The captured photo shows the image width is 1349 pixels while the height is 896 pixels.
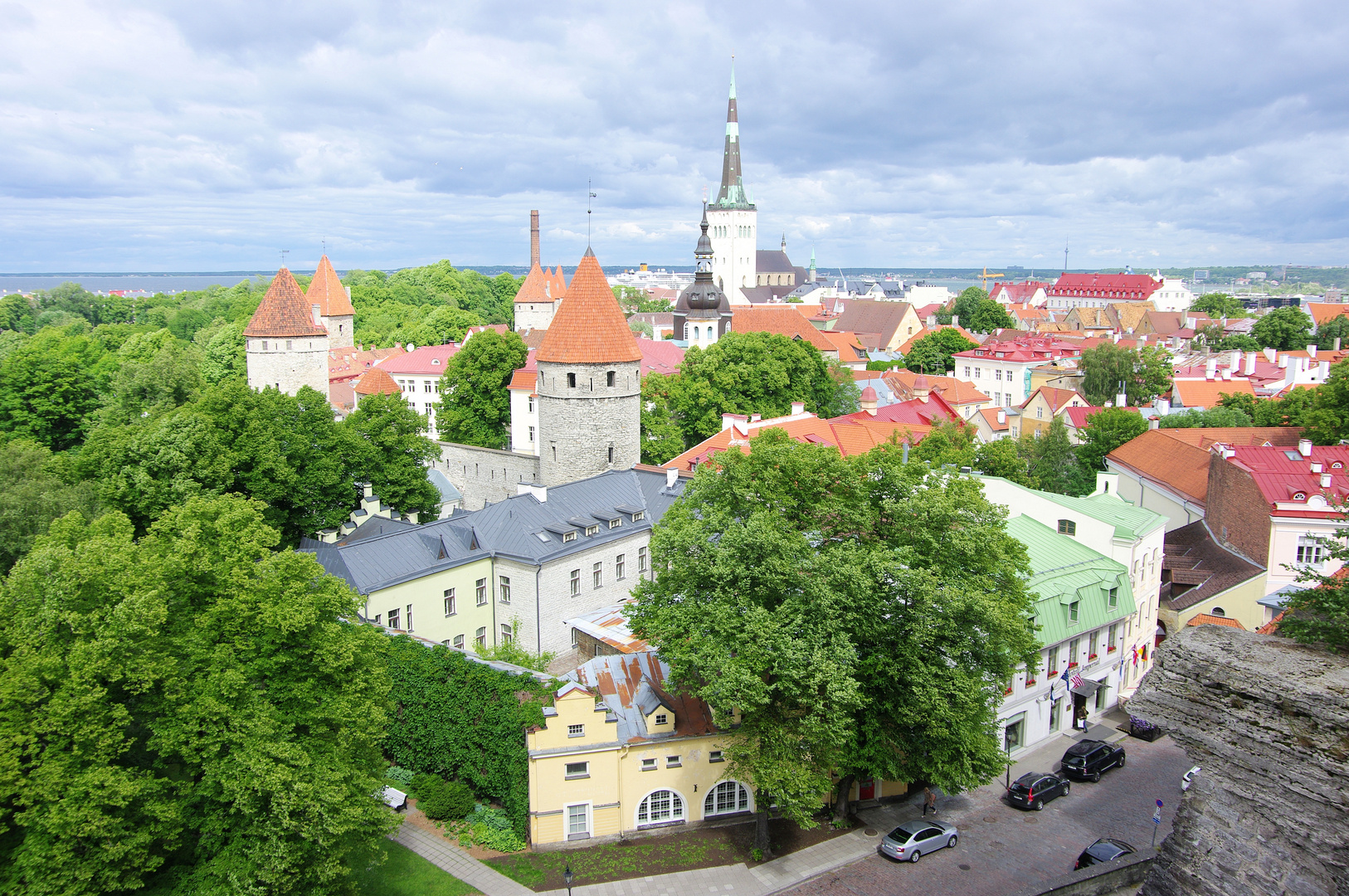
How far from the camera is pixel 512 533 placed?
3009 centimetres

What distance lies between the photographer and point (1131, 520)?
102 ft

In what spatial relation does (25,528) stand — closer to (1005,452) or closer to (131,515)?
(131,515)

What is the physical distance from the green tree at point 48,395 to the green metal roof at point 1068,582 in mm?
50190

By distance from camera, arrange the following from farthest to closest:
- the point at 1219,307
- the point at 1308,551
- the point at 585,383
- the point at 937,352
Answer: the point at 1219,307
the point at 937,352
the point at 585,383
the point at 1308,551

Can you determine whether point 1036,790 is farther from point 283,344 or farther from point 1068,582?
point 283,344

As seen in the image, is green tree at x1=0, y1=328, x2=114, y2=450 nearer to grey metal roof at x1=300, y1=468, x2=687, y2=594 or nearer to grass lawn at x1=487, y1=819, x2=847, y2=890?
grey metal roof at x1=300, y1=468, x2=687, y2=594

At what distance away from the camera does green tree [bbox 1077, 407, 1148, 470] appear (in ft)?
148

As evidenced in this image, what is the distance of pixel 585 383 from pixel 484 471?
11.1 m

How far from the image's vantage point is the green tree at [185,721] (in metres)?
14.5

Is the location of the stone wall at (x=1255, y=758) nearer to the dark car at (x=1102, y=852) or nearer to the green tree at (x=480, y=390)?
the dark car at (x=1102, y=852)

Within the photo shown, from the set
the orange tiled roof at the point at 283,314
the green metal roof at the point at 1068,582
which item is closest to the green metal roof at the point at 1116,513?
the green metal roof at the point at 1068,582

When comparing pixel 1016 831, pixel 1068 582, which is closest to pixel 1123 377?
pixel 1068 582

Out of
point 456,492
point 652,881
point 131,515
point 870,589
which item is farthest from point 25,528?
point 870,589

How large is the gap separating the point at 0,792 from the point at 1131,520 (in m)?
31.0
